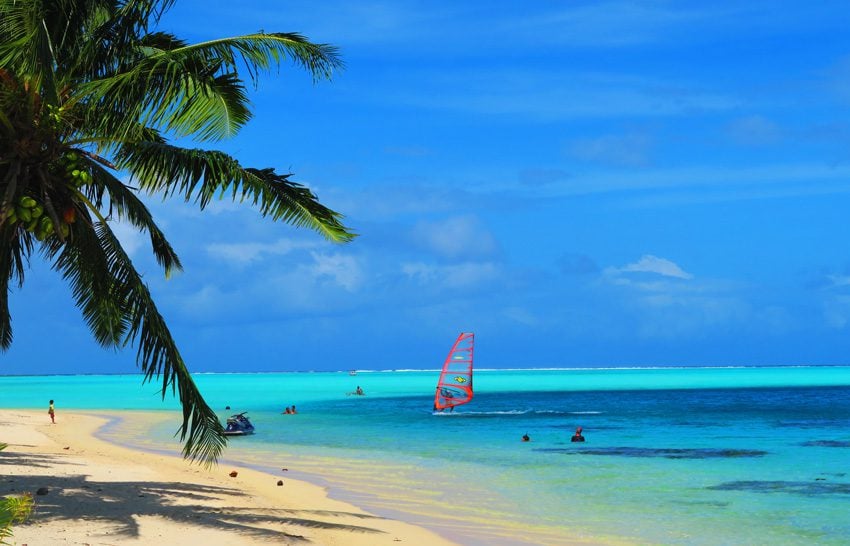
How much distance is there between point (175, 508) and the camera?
14297 millimetres

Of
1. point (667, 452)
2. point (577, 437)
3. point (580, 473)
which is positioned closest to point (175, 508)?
point (580, 473)

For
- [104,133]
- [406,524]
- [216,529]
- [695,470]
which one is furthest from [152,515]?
[695,470]

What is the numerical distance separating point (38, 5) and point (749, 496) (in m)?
18.1

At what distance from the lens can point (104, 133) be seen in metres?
11.5

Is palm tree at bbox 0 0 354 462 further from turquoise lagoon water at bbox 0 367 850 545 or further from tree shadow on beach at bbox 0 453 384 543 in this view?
turquoise lagoon water at bbox 0 367 850 545

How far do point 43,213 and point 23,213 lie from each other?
18.5 inches

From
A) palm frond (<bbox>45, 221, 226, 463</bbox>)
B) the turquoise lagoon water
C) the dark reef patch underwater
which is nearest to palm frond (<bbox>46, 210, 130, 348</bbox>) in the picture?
palm frond (<bbox>45, 221, 226, 463</bbox>)

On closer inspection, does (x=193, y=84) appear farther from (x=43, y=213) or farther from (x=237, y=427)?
(x=237, y=427)

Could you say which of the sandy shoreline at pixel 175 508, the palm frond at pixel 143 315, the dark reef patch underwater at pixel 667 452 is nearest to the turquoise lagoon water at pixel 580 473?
the dark reef patch underwater at pixel 667 452

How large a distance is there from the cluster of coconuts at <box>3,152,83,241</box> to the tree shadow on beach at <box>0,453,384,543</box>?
149 inches

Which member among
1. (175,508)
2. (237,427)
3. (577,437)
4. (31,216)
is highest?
(31,216)

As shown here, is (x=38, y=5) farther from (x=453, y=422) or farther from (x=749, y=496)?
(x=453, y=422)

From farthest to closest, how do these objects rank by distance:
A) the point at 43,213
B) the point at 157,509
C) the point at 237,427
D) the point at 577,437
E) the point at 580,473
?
the point at 237,427
the point at 577,437
the point at 580,473
the point at 157,509
the point at 43,213

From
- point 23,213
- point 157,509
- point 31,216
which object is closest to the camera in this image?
point 23,213
